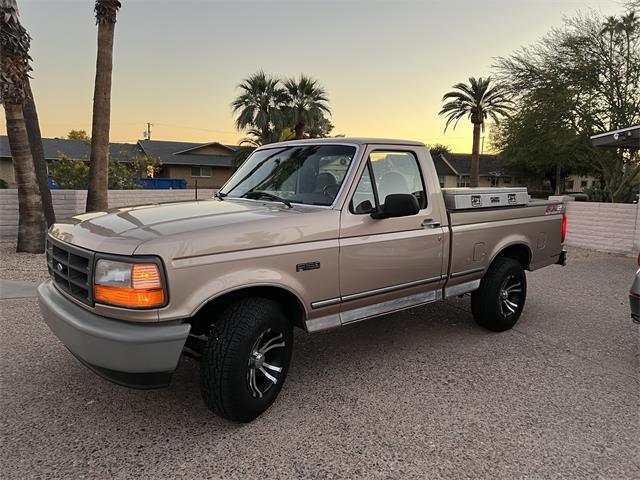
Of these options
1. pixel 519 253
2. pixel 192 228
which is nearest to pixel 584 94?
pixel 519 253

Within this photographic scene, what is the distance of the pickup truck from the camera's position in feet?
8.77

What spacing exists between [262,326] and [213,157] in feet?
122

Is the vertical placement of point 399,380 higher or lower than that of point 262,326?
lower

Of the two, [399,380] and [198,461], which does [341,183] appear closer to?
[399,380]

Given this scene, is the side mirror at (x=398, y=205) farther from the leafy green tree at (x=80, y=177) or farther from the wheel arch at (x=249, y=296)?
the leafy green tree at (x=80, y=177)

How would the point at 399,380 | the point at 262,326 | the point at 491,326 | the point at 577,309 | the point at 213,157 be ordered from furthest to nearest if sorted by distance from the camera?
the point at 213,157 → the point at 577,309 → the point at 491,326 → the point at 399,380 → the point at 262,326

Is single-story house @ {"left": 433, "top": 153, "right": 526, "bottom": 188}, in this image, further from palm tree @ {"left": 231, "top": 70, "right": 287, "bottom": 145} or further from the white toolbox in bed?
the white toolbox in bed

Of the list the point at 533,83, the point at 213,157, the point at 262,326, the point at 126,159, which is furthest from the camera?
the point at 213,157

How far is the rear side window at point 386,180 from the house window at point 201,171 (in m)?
Result: 34.7

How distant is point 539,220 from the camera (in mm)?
5344

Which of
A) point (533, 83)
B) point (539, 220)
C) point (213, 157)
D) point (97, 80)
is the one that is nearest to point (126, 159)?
point (213, 157)

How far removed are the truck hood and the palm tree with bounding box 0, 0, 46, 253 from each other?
264 inches

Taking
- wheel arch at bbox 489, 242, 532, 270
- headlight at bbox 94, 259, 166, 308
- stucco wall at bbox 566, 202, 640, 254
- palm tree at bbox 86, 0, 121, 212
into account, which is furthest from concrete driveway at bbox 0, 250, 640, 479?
stucco wall at bbox 566, 202, 640, 254

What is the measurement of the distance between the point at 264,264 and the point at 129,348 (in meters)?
0.96
